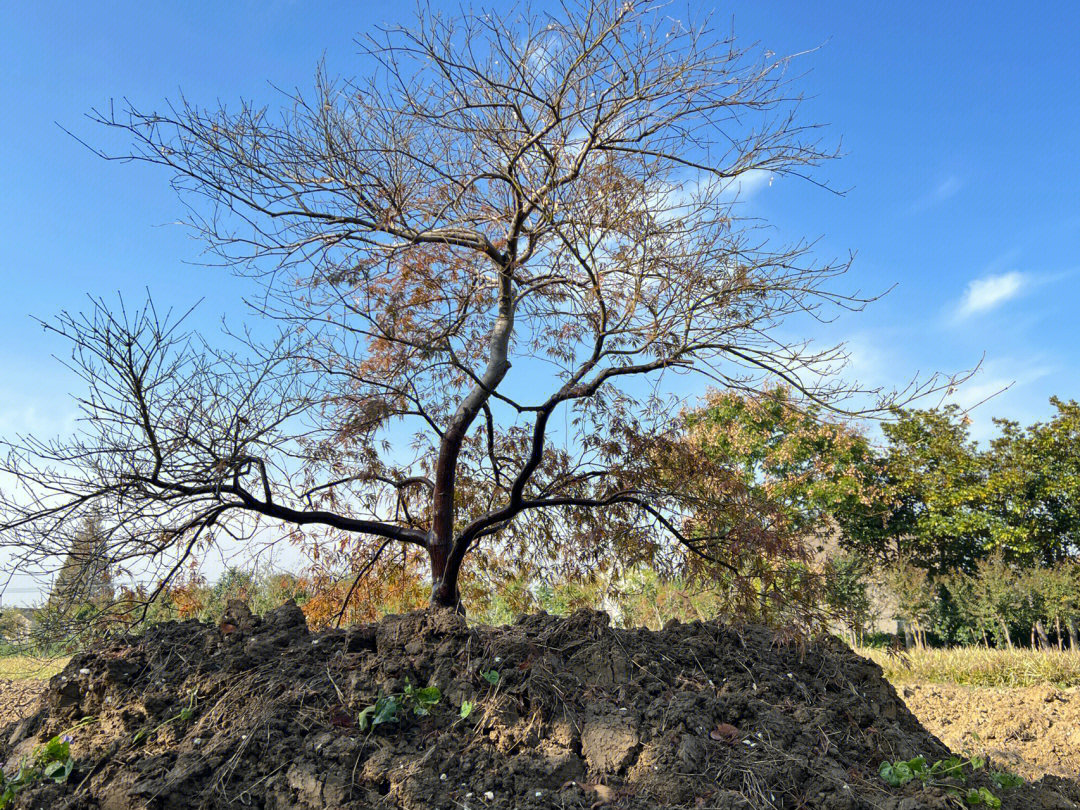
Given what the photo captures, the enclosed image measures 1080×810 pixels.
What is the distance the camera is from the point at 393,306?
5262 millimetres

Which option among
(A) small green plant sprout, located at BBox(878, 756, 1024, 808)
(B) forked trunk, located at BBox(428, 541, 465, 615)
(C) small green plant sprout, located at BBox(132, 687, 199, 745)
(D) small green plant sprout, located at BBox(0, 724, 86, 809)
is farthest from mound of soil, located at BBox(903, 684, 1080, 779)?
(D) small green plant sprout, located at BBox(0, 724, 86, 809)

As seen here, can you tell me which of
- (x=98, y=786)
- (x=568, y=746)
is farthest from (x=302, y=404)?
(x=568, y=746)

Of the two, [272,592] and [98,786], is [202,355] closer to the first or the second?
[98,786]

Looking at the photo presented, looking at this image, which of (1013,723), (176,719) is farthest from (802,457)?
(176,719)

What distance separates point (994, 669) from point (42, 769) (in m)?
11.1

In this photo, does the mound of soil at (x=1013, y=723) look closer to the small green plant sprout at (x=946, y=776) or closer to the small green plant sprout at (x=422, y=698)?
the small green plant sprout at (x=946, y=776)

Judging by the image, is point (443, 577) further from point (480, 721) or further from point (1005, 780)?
point (1005, 780)

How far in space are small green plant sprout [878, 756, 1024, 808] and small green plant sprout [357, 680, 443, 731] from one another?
6.99ft

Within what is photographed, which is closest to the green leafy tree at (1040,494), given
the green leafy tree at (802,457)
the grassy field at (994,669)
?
the green leafy tree at (802,457)

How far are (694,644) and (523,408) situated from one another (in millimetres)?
2275

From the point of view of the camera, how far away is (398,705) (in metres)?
3.52

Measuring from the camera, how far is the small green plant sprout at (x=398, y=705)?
11.1 feet

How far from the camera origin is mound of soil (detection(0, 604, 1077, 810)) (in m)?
3.11

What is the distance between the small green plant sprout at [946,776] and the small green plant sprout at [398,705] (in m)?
2.13
